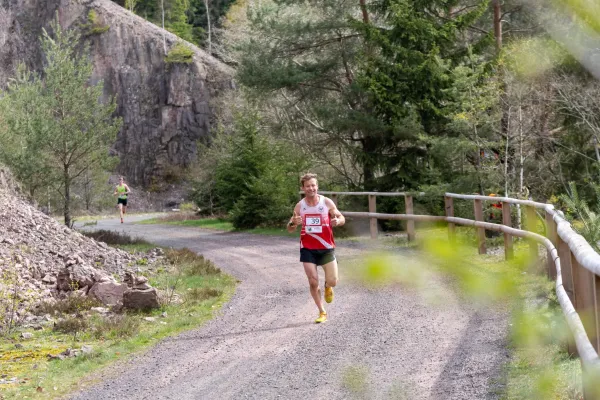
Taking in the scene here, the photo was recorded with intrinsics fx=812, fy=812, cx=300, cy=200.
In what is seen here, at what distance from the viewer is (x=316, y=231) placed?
10.3 metres

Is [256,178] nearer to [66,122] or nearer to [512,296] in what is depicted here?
[66,122]

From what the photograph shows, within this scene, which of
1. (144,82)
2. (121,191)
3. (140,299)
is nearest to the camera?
(140,299)

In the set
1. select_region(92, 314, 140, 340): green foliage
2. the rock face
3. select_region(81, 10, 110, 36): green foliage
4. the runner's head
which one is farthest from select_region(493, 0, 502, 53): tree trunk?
select_region(81, 10, 110, 36): green foliage

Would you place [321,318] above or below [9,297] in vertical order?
below

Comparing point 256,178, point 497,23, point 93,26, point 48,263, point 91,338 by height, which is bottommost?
point 91,338

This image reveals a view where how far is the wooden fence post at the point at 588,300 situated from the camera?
3994 millimetres

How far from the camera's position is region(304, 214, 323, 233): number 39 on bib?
10.2 m

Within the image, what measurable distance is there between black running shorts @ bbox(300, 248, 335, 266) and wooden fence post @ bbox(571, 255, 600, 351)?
517cm

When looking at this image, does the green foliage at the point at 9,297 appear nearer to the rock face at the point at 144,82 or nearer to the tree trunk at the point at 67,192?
the tree trunk at the point at 67,192

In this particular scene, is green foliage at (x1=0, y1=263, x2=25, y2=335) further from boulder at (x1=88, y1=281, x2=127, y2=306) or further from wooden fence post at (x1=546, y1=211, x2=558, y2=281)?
wooden fence post at (x1=546, y1=211, x2=558, y2=281)

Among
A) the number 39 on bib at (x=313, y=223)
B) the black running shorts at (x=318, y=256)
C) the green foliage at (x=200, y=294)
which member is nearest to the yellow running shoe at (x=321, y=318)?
the black running shorts at (x=318, y=256)

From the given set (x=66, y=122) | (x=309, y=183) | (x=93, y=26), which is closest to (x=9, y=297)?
(x=309, y=183)

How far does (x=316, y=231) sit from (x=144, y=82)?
211ft

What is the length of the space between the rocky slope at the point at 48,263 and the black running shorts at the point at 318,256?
132 inches
